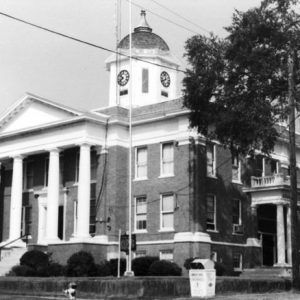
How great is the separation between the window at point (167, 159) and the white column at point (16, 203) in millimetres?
10829

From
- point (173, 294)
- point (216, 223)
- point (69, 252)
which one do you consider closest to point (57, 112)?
point (69, 252)

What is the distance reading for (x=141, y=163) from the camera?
4844 centimetres

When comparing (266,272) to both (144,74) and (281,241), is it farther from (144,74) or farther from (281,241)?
(144,74)

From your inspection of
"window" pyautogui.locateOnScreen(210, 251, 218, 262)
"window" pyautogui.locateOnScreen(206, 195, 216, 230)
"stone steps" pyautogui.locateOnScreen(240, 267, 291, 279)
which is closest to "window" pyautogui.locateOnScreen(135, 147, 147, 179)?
"window" pyautogui.locateOnScreen(206, 195, 216, 230)

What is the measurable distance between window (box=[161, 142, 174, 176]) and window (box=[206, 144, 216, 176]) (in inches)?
94.2

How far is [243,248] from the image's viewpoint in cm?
4888

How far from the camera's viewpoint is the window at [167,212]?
46.1m

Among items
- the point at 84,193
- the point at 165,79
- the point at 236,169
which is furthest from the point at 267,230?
the point at 165,79

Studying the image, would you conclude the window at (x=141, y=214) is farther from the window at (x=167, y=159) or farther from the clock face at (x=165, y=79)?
the clock face at (x=165, y=79)

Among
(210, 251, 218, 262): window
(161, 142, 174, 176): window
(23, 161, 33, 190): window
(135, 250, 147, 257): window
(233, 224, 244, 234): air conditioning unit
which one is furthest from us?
(23, 161, 33, 190): window

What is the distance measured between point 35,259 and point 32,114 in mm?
11425

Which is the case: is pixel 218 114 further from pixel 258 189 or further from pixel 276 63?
pixel 258 189

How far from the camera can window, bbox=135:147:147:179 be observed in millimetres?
48250

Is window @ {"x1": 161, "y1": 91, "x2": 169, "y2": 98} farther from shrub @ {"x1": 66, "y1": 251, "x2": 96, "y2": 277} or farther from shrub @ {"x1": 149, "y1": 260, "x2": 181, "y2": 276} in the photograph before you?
shrub @ {"x1": 149, "y1": 260, "x2": 181, "y2": 276}
